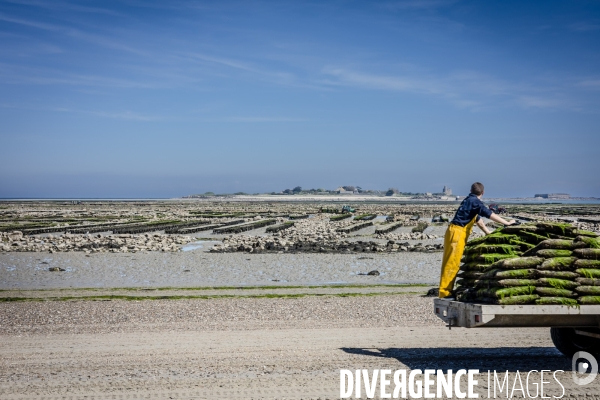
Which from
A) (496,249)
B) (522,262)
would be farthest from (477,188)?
(522,262)

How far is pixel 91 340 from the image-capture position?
38.5 feet

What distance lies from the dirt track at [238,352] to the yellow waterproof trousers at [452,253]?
1.29 meters

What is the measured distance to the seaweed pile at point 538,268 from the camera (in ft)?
27.7

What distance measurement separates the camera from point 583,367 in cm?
928

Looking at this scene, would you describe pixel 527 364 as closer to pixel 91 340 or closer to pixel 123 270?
pixel 91 340

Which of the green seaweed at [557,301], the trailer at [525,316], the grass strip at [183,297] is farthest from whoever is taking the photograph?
the grass strip at [183,297]

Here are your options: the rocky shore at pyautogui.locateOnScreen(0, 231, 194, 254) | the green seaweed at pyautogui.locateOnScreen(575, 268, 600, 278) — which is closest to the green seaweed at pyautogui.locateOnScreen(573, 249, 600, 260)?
the green seaweed at pyautogui.locateOnScreen(575, 268, 600, 278)

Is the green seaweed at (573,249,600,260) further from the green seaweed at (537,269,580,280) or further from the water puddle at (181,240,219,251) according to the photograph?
the water puddle at (181,240,219,251)

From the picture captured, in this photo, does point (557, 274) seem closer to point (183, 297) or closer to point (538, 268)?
point (538, 268)

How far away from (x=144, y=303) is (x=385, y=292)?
773 cm

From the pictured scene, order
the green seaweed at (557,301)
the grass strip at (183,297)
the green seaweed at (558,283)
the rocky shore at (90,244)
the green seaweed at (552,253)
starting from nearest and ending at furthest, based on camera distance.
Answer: the green seaweed at (557,301), the green seaweed at (558,283), the green seaweed at (552,253), the grass strip at (183,297), the rocky shore at (90,244)

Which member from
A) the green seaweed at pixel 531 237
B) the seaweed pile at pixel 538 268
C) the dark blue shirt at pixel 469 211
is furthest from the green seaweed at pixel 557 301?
the dark blue shirt at pixel 469 211

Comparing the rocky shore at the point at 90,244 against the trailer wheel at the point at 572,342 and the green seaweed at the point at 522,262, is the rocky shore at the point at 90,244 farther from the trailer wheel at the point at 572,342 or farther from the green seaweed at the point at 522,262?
the green seaweed at the point at 522,262

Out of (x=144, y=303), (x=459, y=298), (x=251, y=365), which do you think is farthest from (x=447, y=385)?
(x=144, y=303)
